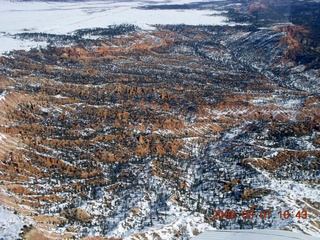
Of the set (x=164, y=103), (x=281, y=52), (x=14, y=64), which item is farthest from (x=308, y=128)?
(x=14, y=64)

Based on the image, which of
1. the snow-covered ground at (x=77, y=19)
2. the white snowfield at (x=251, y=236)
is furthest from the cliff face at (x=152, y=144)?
the snow-covered ground at (x=77, y=19)

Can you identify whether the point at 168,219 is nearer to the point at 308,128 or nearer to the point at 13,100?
the point at 308,128

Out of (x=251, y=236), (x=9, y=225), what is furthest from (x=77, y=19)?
(x=251, y=236)

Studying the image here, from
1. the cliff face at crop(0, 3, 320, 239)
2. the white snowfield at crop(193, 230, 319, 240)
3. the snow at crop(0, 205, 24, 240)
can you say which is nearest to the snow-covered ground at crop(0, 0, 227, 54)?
the cliff face at crop(0, 3, 320, 239)

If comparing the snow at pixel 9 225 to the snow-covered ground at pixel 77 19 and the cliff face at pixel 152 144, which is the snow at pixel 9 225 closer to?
the cliff face at pixel 152 144

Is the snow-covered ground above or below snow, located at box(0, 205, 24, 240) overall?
above

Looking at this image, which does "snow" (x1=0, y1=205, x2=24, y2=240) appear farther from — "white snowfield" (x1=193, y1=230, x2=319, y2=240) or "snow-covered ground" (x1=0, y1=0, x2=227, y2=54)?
"snow-covered ground" (x1=0, y1=0, x2=227, y2=54)
